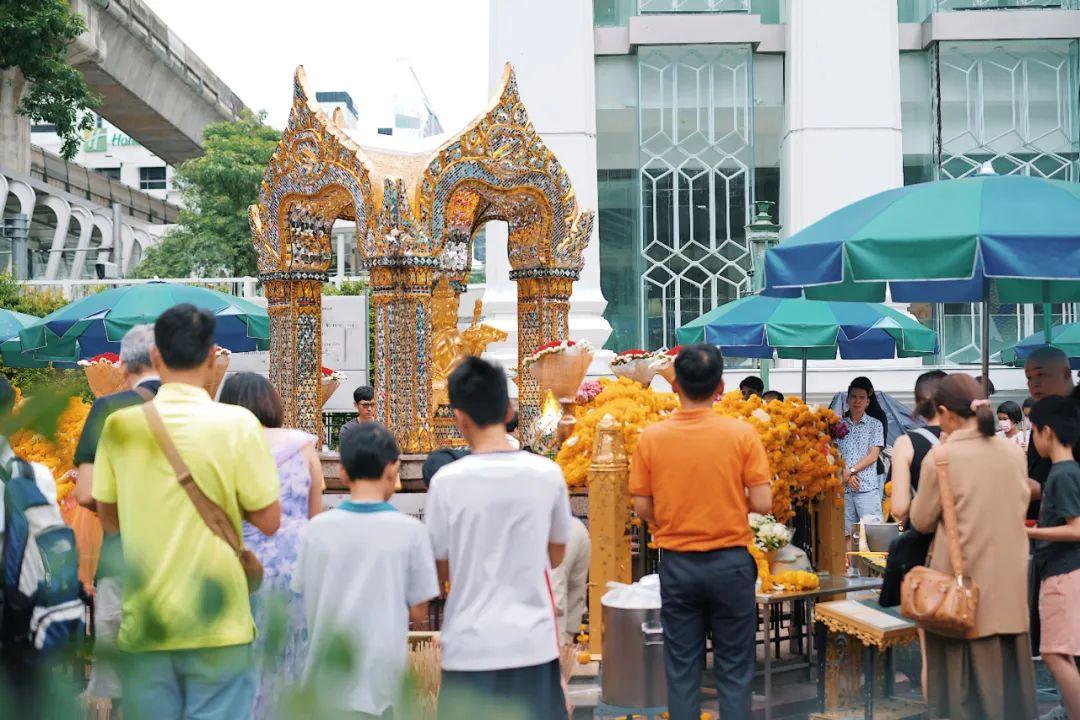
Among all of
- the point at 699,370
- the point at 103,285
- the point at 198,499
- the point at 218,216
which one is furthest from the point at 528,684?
the point at 218,216

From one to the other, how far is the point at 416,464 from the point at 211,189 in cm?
2359

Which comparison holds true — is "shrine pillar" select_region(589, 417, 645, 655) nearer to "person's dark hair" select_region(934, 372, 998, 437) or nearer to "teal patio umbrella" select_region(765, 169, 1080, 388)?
"teal patio umbrella" select_region(765, 169, 1080, 388)

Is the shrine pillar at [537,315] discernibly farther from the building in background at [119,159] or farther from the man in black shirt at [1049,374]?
the building in background at [119,159]

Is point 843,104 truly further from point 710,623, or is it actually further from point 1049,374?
point 710,623

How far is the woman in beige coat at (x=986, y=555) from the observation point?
5.23 m

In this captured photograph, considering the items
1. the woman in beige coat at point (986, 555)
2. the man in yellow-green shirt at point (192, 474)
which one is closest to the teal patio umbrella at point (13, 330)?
the man in yellow-green shirt at point (192, 474)

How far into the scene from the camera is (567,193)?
10.8 metres

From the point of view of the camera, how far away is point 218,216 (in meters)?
31.4

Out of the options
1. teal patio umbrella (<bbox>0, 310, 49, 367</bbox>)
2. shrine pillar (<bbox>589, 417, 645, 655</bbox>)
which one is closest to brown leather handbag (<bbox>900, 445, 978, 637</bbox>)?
shrine pillar (<bbox>589, 417, 645, 655</bbox>)

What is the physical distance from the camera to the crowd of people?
159cm

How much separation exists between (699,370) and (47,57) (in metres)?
24.5

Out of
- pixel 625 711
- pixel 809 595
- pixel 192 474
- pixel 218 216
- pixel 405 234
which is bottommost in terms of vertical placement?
pixel 625 711

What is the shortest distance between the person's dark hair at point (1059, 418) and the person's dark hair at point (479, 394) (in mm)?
2693

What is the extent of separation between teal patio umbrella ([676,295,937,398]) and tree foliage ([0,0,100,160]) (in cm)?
1789
